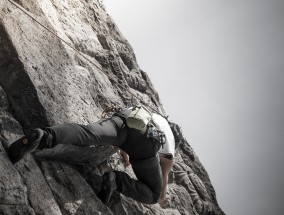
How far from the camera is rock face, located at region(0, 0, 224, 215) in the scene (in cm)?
381

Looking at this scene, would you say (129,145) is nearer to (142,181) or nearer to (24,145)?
(142,181)

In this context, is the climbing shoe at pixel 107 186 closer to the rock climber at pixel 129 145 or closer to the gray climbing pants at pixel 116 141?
the rock climber at pixel 129 145

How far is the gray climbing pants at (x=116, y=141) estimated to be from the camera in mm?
3516

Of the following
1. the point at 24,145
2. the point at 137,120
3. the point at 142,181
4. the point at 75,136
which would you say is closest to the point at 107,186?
the point at 142,181

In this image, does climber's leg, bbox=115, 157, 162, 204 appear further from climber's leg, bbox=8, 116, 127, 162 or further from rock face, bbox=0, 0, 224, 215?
climber's leg, bbox=8, 116, 127, 162

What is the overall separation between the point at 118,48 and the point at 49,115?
4616mm

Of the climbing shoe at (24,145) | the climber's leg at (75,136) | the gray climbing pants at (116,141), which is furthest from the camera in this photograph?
the gray climbing pants at (116,141)

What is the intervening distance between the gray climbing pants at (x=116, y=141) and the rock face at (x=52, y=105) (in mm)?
452

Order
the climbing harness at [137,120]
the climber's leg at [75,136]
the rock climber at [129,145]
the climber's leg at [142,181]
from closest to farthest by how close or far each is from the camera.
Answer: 1. the climber's leg at [75,136]
2. the rock climber at [129,145]
3. the climbing harness at [137,120]
4. the climber's leg at [142,181]

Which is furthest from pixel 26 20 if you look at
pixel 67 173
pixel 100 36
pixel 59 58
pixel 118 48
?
pixel 118 48

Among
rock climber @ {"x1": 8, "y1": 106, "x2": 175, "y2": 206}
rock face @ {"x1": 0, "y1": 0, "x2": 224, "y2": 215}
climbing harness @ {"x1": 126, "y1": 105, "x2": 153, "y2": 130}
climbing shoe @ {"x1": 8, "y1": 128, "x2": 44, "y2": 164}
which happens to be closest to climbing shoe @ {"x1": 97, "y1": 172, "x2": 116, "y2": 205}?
rock climber @ {"x1": 8, "y1": 106, "x2": 175, "y2": 206}

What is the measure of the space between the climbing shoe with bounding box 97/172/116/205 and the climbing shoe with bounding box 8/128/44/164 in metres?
1.39

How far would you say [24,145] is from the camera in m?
3.38

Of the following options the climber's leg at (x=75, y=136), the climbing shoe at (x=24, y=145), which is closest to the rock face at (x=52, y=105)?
the climbing shoe at (x=24, y=145)
